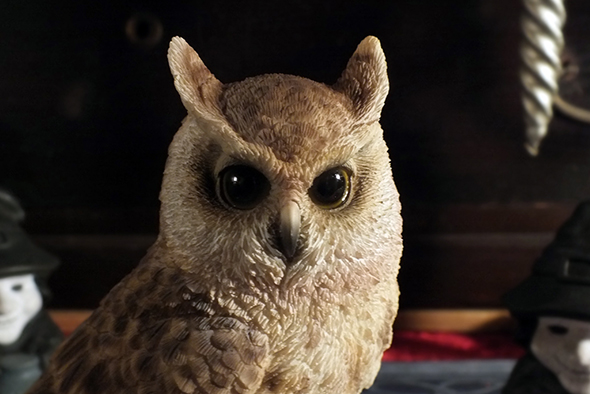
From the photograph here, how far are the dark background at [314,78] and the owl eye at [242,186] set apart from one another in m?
0.43

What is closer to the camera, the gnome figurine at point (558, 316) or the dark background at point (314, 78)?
the gnome figurine at point (558, 316)

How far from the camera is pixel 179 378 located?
378mm

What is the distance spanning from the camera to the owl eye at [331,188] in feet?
1.17

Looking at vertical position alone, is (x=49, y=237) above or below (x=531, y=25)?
below

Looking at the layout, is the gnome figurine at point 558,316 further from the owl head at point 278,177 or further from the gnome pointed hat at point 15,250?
the gnome pointed hat at point 15,250

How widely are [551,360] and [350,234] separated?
57cm

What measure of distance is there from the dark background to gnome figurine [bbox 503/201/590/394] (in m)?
0.28

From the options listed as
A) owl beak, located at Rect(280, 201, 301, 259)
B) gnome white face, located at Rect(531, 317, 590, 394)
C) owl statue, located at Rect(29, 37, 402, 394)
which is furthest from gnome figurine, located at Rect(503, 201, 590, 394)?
owl beak, located at Rect(280, 201, 301, 259)

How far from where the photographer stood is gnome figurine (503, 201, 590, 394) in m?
0.75

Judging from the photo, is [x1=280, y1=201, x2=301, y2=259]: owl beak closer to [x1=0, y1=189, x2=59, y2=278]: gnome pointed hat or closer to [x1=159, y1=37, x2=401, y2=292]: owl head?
[x1=159, y1=37, x2=401, y2=292]: owl head

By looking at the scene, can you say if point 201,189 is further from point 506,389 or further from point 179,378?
point 506,389

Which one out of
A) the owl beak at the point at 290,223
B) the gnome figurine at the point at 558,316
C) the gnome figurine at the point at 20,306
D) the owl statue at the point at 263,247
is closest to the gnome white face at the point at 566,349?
the gnome figurine at the point at 558,316

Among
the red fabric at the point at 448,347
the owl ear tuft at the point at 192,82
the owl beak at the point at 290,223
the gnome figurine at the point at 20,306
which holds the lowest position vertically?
the red fabric at the point at 448,347

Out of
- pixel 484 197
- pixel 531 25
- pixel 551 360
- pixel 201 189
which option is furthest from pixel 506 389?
pixel 201 189
